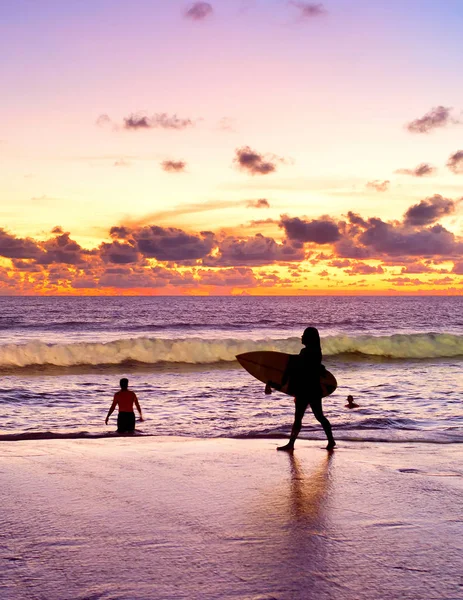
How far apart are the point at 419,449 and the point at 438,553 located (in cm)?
533

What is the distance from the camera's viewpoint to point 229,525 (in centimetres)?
604

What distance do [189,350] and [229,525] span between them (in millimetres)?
28461

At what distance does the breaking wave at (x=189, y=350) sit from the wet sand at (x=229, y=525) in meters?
22.4

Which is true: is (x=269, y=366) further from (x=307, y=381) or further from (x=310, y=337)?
(x=310, y=337)

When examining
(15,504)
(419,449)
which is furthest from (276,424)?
(15,504)

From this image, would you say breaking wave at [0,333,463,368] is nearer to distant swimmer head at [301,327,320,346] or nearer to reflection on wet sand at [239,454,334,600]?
distant swimmer head at [301,327,320,346]

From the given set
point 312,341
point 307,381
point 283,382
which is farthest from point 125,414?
point 312,341

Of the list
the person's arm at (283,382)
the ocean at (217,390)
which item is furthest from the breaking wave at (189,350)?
the person's arm at (283,382)

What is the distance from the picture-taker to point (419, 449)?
10.4 meters

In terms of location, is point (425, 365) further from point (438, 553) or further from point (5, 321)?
point (5, 321)

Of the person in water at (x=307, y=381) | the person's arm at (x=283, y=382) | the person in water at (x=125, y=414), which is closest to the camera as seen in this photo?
the person in water at (x=307, y=381)

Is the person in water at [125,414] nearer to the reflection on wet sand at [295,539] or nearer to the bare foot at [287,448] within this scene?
the bare foot at [287,448]


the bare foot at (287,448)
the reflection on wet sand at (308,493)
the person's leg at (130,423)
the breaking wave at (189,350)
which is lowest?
the breaking wave at (189,350)

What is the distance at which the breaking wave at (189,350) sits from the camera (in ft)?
104
